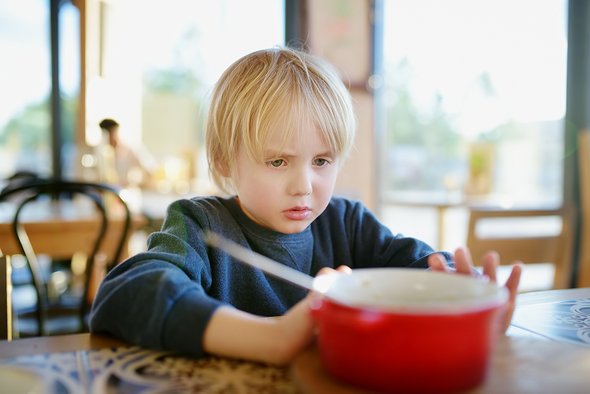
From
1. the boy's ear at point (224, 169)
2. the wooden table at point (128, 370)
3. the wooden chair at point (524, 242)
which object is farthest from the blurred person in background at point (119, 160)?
the wooden table at point (128, 370)

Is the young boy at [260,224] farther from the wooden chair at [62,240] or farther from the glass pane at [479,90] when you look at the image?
the glass pane at [479,90]

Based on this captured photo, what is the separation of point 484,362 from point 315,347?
0.47 feet

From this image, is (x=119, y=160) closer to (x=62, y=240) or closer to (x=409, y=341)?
(x=62, y=240)

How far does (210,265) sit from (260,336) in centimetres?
34

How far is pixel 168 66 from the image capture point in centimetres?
556

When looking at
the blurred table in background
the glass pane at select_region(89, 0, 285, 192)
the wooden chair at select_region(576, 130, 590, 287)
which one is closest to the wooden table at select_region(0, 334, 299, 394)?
the blurred table in background

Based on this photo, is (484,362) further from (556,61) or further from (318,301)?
(556,61)

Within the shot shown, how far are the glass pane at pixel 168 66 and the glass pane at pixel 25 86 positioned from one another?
1.43 ft

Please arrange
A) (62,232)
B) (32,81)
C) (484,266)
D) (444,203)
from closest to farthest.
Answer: (484,266), (62,232), (444,203), (32,81)

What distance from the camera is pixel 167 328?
0.52 m

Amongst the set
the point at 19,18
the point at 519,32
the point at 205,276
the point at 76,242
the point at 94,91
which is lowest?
the point at 76,242

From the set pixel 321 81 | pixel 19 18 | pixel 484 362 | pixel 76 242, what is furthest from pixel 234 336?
pixel 19 18

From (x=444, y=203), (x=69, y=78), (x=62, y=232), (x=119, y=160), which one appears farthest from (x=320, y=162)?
(x=69, y=78)

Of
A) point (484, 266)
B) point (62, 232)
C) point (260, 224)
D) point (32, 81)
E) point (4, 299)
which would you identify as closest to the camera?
A: point (484, 266)
